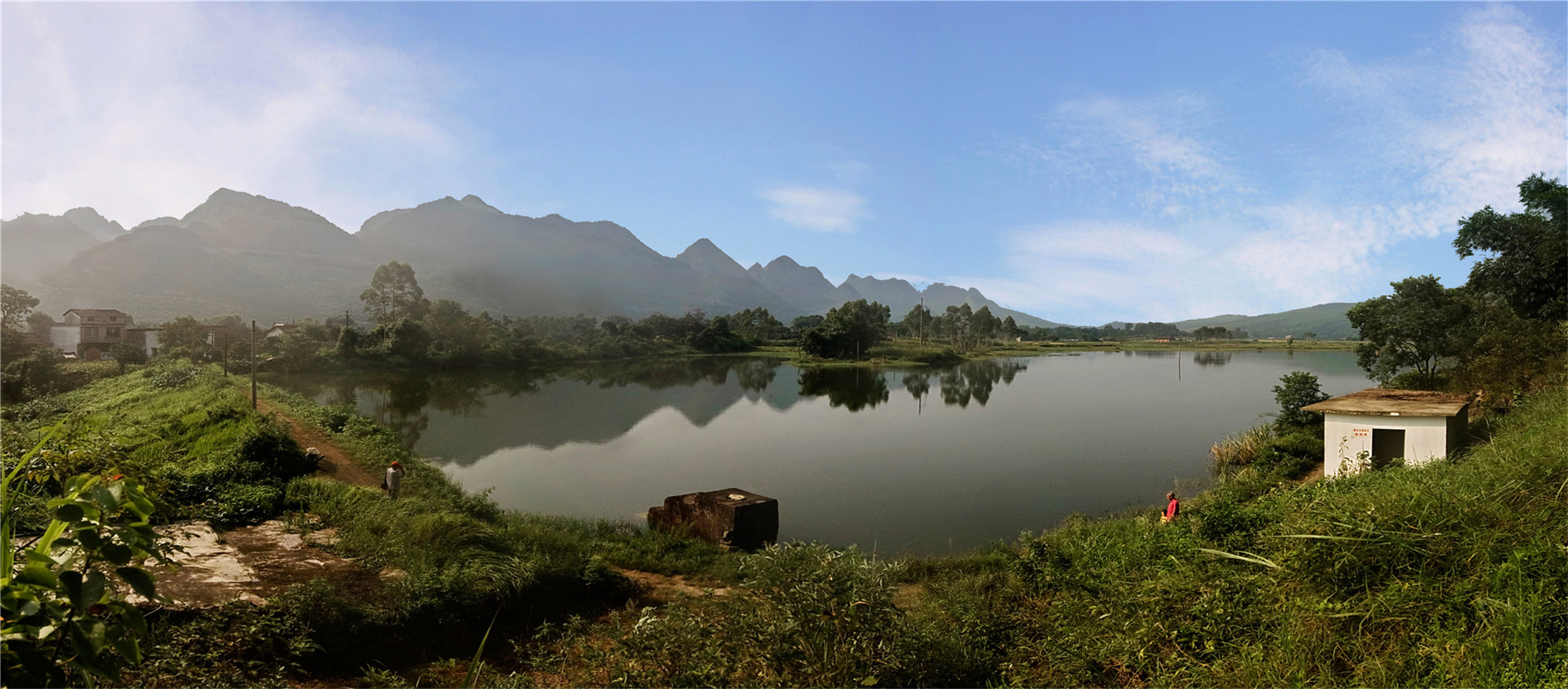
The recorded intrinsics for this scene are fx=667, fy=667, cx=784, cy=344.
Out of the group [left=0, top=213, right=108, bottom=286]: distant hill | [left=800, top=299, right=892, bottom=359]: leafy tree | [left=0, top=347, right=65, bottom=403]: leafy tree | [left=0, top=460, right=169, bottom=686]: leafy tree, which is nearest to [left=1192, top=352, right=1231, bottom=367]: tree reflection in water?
[left=800, top=299, right=892, bottom=359]: leafy tree

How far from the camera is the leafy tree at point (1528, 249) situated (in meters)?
16.9

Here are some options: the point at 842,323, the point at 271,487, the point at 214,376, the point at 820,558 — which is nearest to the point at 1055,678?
the point at 820,558

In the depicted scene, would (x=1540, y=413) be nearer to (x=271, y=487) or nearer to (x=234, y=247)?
(x=271, y=487)

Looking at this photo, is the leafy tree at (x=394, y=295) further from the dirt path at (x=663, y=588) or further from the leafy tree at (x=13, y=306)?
the dirt path at (x=663, y=588)

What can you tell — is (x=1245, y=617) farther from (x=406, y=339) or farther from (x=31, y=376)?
(x=406, y=339)

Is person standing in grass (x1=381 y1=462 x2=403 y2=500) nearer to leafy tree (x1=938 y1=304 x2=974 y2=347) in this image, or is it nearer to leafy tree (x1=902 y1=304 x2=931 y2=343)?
leafy tree (x1=938 y1=304 x2=974 y2=347)

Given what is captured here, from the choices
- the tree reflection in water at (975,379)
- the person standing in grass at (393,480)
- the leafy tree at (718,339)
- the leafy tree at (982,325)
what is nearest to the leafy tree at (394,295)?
the leafy tree at (718,339)

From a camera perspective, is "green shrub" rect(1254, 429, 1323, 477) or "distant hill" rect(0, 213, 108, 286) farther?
"distant hill" rect(0, 213, 108, 286)

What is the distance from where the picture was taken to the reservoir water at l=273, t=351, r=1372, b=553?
12.7 metres

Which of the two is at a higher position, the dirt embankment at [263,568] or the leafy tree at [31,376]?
the leafy tree at [31,376]

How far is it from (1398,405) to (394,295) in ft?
190

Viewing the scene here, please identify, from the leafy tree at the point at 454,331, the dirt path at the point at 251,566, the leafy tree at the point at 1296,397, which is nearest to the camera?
the dirt path at the point at 251,566

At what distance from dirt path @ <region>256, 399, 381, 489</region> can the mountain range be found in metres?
13.4

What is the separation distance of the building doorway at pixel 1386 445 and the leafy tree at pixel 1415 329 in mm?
9682
